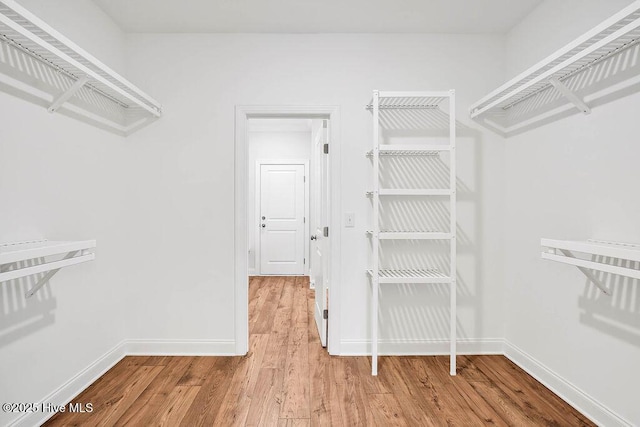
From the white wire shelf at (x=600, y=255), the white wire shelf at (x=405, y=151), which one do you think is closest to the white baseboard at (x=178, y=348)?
the white wire shelf at (x=405, y=151)

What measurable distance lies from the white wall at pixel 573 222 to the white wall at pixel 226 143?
1.24ft

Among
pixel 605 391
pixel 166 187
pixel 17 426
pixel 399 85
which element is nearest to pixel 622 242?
pixel 605 391

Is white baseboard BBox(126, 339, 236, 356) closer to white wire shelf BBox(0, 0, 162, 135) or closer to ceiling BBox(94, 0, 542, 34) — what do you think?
white wire shelf BBox(0, 0, 162, 135)

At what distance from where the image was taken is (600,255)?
1.58 m

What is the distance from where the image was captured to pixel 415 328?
261 cm

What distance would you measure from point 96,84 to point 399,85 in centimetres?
207

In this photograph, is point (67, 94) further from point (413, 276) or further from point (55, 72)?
point (413, 276)

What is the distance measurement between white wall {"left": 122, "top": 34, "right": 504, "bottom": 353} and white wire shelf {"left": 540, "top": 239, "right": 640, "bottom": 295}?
2.99ft

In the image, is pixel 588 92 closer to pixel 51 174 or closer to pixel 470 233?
pixel 470 233

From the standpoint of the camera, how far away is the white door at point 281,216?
5.70 metres

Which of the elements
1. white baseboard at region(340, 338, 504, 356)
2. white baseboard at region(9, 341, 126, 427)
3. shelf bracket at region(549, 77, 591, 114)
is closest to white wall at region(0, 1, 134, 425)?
white baseboard at region(9, 341, 126, 427)

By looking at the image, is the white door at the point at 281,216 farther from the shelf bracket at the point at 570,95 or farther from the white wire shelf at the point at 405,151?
the shelf bracket at the point at 570,95

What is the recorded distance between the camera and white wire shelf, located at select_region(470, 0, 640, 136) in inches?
57.0

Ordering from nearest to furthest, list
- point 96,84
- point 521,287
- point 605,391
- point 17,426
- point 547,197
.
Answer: point 17,426
point 605,391
point 96,84
point 547,197
point 521,287
